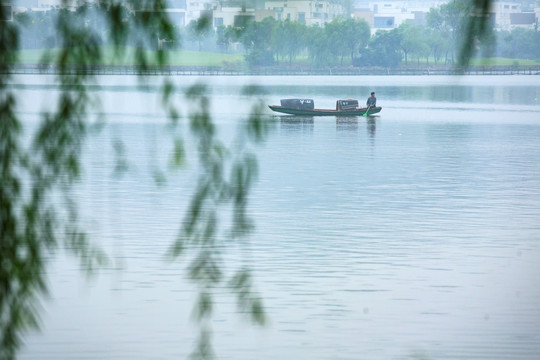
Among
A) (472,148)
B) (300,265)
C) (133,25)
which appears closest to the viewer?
(133,25)

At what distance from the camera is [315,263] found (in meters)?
15.0

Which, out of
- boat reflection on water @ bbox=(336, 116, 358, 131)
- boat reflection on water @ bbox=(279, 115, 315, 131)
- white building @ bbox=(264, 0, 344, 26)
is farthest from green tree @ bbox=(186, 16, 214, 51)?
boat reflection on water @ bbox=(336, 116, 358, 131)

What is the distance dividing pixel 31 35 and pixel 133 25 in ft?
1.29

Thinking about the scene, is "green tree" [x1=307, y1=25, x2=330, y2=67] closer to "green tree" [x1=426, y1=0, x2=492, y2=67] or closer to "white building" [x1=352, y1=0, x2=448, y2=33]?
"white building" [x1=352, y1=0, x2=448, y2=33]

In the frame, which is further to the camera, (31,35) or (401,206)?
(401,206)

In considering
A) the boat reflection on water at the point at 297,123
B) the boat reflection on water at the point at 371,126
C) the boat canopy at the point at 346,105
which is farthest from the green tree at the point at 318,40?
the boat canopy at the point at 346,105

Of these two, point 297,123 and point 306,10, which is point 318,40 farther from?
point 297,123

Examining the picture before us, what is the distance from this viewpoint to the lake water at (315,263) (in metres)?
10.3

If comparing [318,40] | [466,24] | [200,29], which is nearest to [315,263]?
[318,40]

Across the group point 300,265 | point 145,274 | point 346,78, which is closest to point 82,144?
point 145,274

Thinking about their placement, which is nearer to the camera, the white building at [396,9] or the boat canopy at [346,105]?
the white building at [396,9]

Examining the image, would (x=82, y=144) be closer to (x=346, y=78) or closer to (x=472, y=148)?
(x=472, y=148)

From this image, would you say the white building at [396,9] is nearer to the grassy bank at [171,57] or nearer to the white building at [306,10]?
the white building at [306,10]

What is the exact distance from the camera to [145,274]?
1393 centimetres
